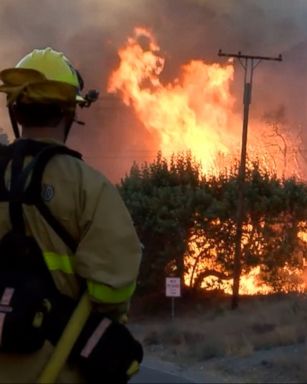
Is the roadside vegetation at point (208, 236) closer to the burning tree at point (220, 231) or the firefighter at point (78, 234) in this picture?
the burning tree at point (220, 231)

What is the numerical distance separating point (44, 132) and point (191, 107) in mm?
70655

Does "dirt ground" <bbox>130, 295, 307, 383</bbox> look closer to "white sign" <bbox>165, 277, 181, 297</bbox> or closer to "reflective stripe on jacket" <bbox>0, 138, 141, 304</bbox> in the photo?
"white sign" <bbox>165, 277, 181, 297</bbox>

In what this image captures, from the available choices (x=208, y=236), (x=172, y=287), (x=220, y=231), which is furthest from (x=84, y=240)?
(x=208, y=236)

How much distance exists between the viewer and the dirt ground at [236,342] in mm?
21297

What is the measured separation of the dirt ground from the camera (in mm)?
21297

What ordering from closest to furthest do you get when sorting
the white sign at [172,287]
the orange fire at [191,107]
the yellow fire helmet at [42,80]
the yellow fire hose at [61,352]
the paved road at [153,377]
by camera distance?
the yellow fire hose at [61,352], the yellow fire helmet at [42,80], the paved road at [153,377], the white sign at [172,287], the orange fire at [191,107]

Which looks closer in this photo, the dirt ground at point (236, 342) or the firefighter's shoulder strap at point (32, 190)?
the firefighter's shoulder strap at point (32, 190)

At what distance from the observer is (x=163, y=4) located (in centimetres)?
8950

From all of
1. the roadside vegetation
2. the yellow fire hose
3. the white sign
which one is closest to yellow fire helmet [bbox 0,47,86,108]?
the yellow fire hose

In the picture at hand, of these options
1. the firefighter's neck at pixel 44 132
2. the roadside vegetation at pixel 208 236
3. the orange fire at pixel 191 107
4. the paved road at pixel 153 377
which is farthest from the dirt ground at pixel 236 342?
the orange fire at pixel 191 107

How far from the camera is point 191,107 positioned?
73.4 metres

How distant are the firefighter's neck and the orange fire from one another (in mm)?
64066

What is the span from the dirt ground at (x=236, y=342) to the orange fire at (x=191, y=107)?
29.1 metres

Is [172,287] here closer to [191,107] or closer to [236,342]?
[236,342]
